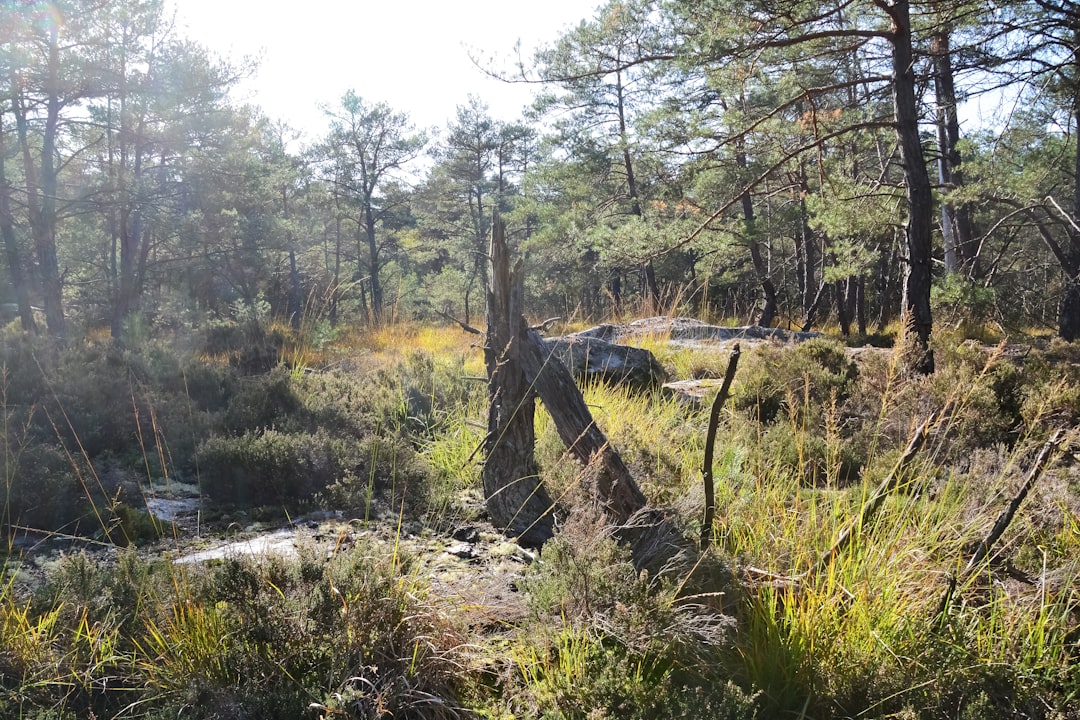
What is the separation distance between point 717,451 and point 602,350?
2.96m

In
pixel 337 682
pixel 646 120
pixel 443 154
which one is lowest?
pixel 337 682

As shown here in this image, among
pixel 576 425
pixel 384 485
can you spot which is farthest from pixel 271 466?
pixel 576 425

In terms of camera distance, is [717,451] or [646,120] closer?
[717,451]

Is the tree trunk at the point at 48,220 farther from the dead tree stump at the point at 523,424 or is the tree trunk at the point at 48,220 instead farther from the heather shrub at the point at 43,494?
the dead tree stump at the point at 523,424

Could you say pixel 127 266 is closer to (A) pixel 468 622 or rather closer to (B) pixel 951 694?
(A) pixel 468 622

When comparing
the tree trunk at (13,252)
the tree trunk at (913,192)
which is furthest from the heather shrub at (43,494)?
the tree trunk at (13,252)

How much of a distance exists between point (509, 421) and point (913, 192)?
5.10 m

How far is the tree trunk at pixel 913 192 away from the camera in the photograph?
631cm

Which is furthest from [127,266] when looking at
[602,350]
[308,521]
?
[308,521]

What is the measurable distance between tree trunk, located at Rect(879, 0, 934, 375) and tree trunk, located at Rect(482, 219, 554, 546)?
446cm

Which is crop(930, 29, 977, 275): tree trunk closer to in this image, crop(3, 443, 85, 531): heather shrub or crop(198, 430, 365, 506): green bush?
crop(198, 430, 365, 506): green bush

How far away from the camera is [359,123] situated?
81.9 ft

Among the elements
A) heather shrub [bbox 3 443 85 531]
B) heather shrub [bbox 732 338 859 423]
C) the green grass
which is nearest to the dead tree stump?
the green grass

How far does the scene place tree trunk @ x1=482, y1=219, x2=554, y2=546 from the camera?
353 centimetres
